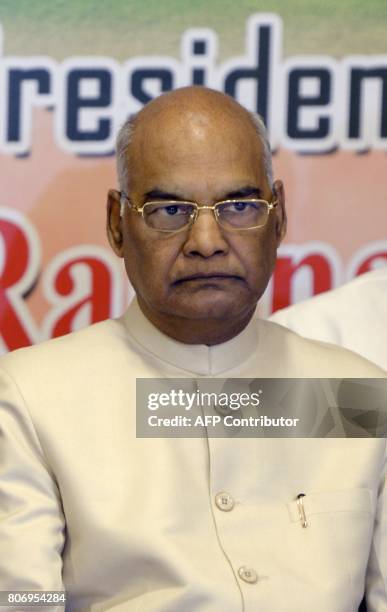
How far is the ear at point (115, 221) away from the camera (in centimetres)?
222

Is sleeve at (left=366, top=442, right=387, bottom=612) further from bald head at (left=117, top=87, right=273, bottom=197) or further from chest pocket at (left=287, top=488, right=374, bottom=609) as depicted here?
bald head at (left=117, top=87, right=273, bottom=197)

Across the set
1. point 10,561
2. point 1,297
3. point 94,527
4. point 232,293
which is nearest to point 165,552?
point 94,527

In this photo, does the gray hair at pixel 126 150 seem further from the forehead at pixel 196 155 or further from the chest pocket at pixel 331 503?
the chest pocket at pixel 331 503

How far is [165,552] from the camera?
1922mm

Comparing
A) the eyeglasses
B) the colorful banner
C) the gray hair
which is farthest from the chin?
the colorful banner

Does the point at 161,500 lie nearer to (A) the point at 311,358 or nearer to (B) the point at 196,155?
(A) the point at 311,358

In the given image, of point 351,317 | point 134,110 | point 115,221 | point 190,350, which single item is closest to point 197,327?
point 190,350

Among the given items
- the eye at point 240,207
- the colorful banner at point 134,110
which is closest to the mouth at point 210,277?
the eye at point 240,207

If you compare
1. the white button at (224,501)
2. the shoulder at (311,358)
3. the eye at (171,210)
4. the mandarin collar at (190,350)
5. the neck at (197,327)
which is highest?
the eye at (171,210)

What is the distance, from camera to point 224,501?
2012mm

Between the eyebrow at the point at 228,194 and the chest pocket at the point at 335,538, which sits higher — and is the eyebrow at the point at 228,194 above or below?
above

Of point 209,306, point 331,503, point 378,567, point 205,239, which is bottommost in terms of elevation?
point 378,567

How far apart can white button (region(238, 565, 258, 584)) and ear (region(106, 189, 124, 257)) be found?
1.99 feet

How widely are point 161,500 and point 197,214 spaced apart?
462 mm
